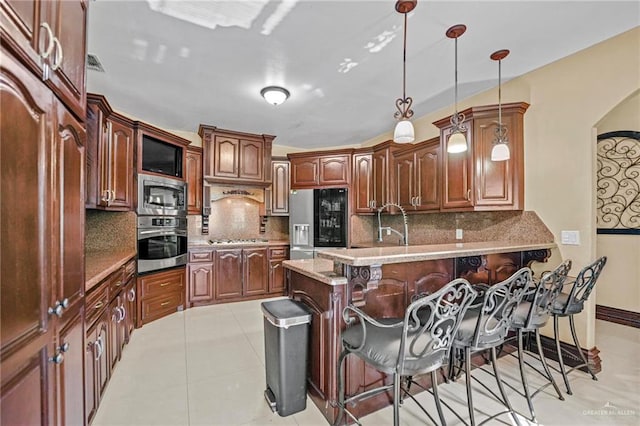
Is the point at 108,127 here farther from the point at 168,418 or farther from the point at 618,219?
the point at 618,219

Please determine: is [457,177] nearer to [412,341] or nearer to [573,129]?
[573,129]

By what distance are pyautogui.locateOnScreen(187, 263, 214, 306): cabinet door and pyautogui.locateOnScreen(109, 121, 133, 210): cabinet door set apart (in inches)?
51.3

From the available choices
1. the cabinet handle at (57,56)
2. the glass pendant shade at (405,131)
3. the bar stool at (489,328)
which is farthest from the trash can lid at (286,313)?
the cabinet handle at (57,56)

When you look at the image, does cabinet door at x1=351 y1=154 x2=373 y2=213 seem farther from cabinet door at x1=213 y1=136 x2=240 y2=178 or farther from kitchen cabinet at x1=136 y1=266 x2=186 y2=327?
kitchen cabinet at x1=136 y1=266 x2=186 y2=327

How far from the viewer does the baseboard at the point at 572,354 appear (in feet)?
8.11

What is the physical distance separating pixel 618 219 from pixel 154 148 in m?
5.78

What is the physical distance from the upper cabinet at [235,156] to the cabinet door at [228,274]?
1135 millimetres

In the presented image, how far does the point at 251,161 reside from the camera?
477cm

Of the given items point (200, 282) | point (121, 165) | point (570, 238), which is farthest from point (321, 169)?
point (570, 238)

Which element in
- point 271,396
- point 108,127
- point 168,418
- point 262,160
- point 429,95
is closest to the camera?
point 168,418

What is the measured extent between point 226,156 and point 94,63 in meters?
2.08

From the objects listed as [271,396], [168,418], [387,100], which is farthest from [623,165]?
[168,418]

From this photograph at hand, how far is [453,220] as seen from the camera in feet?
12.3

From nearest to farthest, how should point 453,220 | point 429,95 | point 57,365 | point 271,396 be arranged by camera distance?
point 57,365
point 271,396
point 429,95
point 453,220
